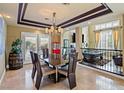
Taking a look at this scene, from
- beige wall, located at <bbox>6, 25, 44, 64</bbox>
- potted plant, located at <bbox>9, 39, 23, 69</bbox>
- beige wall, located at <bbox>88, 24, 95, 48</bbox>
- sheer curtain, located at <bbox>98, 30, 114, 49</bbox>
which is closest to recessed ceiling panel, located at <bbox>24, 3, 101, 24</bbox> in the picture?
potted plant, located at <bbox>9, 39, 23, 69</bbox>

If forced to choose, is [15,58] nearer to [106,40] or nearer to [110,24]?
[106,40]

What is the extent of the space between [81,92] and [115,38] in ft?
21.4

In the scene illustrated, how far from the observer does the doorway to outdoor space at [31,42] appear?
681 centimetres

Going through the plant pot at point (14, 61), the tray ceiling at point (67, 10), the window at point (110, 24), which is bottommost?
the plant pot at point (14, 61)

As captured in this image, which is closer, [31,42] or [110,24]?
[31,42]

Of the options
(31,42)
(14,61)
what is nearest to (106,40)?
(31,42)

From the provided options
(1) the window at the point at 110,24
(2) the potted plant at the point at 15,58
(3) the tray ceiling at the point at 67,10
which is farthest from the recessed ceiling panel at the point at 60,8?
(1) the window at the point at 110,24

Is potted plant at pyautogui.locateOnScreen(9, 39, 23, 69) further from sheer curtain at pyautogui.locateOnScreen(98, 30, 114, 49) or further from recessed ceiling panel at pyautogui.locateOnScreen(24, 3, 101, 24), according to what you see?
sheer curtain at pyautogui.locateOnScreen(98, 30, 114, 49)

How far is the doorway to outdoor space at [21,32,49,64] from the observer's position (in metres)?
6.81

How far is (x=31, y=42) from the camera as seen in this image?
7.11 meters

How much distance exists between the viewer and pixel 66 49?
8305 mm

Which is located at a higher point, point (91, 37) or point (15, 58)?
point (91, 37)

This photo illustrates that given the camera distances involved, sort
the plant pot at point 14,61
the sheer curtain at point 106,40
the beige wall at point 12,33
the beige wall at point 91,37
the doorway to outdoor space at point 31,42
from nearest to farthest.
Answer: the plant pot at point 14,61 < the beige wall at point 12,33 < the doorway to outdoor space at point 31,42 < the sheer curtain at point 106,40 < the beige wall at point 91,37

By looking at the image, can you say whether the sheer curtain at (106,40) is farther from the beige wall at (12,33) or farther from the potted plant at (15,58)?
the potted plant at (15,58)
